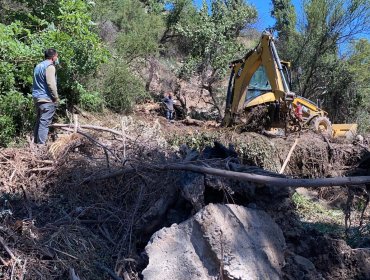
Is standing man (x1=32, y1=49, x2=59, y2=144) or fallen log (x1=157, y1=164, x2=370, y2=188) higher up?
standing man (x1=32, y1=49, x2=59, y2=144)

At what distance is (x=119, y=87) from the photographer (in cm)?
1617

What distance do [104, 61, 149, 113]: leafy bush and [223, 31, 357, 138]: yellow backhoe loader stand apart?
183 inches

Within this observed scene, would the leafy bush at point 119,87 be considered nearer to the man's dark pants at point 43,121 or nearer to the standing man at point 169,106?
the standing man at point 169,106

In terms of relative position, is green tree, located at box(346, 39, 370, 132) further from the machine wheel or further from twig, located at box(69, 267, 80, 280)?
twig, located at box(69, 267, 80, 280)

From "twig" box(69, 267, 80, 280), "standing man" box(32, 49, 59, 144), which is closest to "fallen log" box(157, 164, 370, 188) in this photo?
"twig" box(69, 267, 80, 280)

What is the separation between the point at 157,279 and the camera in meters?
3.55

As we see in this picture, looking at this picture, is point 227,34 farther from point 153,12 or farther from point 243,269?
point 243,269

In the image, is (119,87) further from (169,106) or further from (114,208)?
(114,208)

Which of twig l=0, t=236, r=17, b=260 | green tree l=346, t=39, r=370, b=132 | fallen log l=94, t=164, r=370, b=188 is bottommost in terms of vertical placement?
twig l=0, t=236, r=17, b=260

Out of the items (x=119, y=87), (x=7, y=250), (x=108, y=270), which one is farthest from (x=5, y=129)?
(x=119, y=87)

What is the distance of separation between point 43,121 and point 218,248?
4.07 m

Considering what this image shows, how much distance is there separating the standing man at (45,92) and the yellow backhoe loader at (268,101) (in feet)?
16.8

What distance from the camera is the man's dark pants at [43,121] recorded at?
22.1 feet

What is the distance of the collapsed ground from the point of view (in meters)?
3.94
